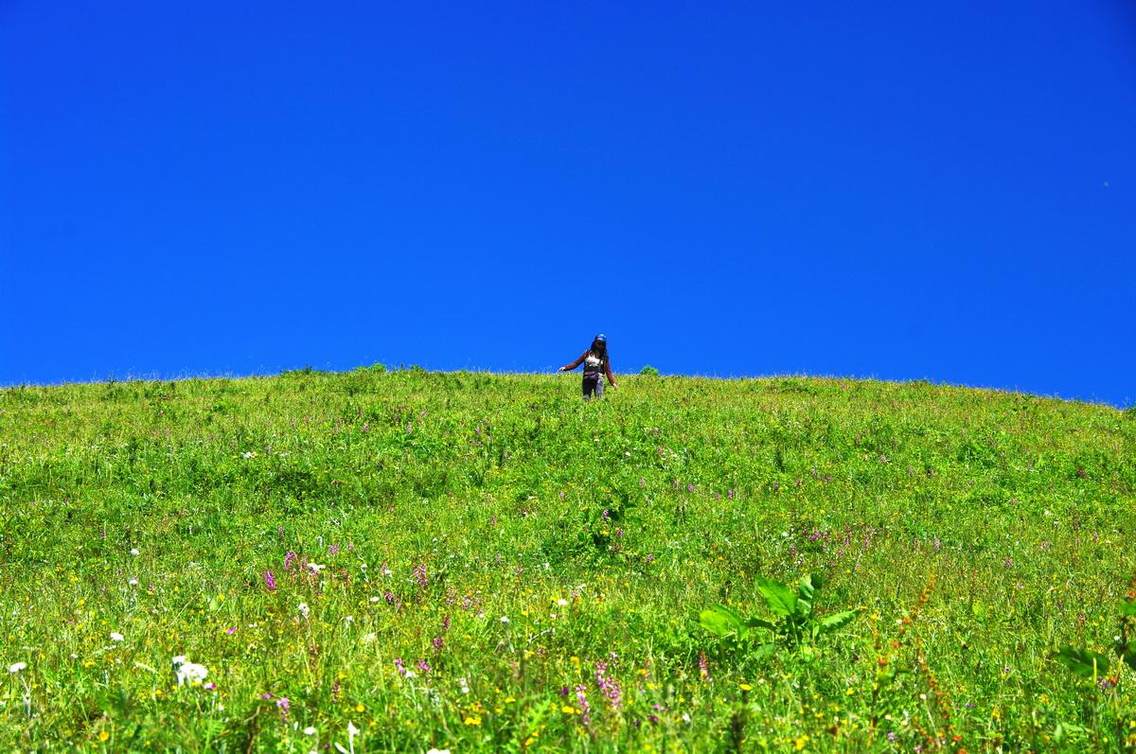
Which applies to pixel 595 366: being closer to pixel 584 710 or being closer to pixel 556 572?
pixel 556 572

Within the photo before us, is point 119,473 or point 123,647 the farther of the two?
point 119,473

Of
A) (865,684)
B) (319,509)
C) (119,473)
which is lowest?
(865,684)

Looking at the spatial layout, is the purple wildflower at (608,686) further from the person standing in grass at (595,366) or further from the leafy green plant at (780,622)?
the person standing in grass at (595,366)

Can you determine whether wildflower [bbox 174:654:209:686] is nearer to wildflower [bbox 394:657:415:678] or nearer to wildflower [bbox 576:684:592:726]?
wildflower [bbox 394:657:415:678]

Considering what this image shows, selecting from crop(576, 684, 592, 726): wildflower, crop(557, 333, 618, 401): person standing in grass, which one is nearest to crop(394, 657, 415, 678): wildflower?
crop(576, 684, 592, 726): wildflower

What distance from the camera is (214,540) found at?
1113cm

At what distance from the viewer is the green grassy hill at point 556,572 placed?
3.85m

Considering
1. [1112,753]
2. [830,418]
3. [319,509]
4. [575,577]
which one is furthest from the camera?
[830,418]

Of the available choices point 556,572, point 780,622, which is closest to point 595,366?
point 556,572

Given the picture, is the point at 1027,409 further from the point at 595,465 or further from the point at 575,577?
the point at 575,577

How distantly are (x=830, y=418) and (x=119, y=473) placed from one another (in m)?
14.7


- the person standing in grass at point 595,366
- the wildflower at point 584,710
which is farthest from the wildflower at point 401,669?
the person standing in grass at point 595,366

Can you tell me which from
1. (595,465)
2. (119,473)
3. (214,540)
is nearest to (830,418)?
(595,465)

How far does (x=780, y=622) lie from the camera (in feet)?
16.7
